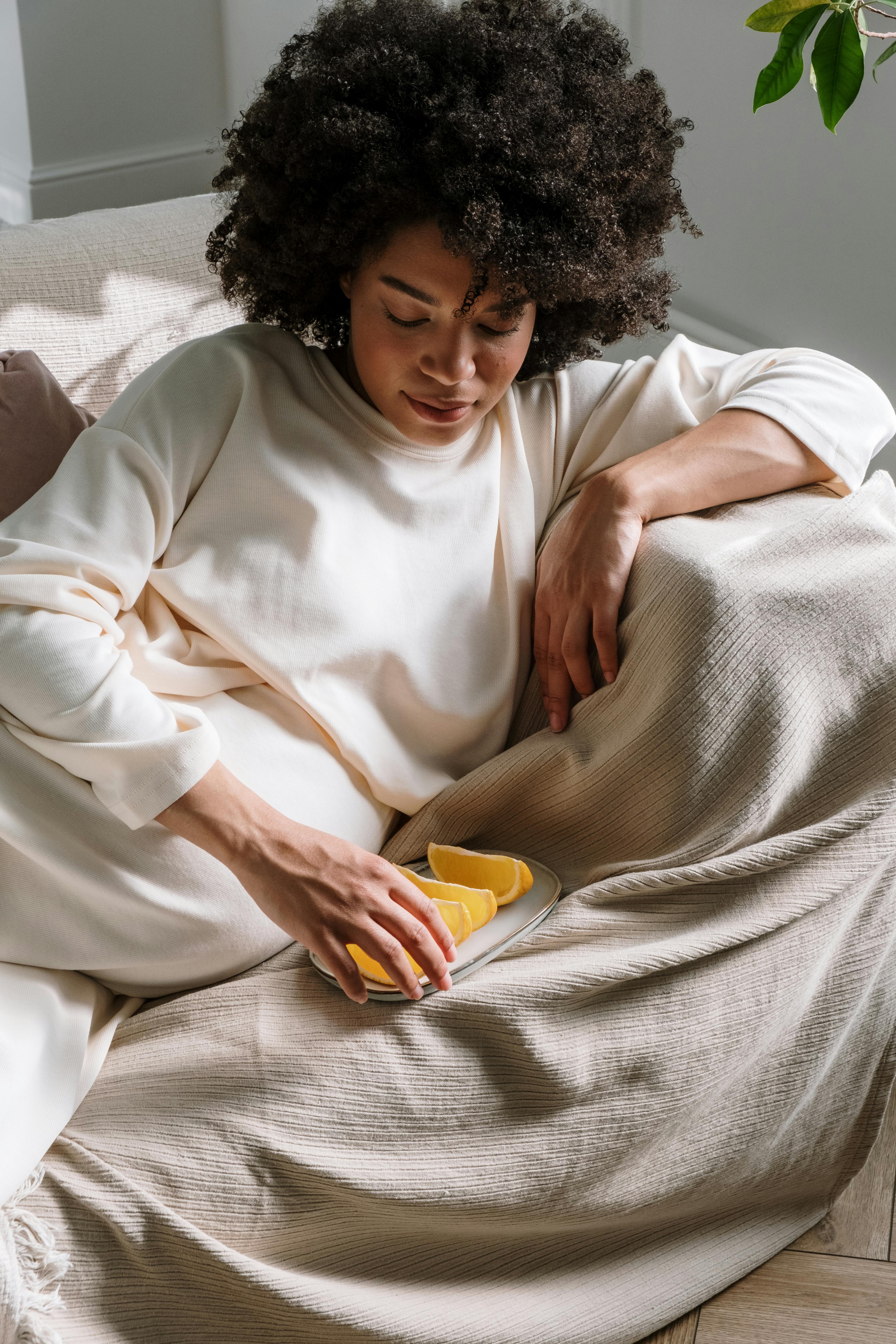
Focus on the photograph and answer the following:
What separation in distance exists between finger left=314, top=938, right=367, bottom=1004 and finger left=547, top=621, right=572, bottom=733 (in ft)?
1.16

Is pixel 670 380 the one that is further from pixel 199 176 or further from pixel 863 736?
pixel 199 176

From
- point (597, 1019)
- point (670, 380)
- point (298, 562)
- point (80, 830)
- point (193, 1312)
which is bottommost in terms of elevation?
point (193, 1312)

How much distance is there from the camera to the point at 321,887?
0.99 meters

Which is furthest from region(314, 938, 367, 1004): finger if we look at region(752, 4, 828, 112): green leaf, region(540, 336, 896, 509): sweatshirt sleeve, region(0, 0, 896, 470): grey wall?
region(0, 0, 896, 470): grey wall

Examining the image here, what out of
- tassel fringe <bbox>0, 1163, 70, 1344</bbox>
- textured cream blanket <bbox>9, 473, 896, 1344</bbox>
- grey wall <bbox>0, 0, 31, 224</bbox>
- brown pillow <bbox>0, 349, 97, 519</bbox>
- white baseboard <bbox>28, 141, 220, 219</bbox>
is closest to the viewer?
tassel fringe <bbox>0, 1163, 70, 1344</bbox>

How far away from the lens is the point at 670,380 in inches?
52.9

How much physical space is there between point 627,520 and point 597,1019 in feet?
1.57

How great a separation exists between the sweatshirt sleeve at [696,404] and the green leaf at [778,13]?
1.20 feet

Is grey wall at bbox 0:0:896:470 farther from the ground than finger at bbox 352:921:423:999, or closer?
farther from the ground

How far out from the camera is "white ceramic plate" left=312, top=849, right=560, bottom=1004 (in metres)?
1.03

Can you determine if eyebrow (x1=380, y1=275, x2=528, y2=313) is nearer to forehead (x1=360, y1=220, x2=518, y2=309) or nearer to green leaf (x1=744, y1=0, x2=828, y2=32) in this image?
forehead (x1=360, y1=220, x2=518, y2=309)

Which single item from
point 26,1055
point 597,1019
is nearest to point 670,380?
point 597,1019

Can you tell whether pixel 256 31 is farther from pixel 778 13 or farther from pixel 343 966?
pixel 343 966

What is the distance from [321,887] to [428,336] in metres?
0.51
